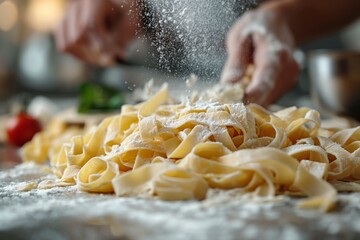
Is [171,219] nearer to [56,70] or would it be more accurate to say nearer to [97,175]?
[97,175]

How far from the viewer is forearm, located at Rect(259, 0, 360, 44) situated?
2.75 metres

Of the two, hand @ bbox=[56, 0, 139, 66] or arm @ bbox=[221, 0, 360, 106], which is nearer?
arm @ bbox=[221, 0, 360, 106]

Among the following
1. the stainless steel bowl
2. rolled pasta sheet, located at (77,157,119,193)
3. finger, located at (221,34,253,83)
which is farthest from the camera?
the stainless steel bowl

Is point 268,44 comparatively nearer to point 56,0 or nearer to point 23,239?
point 23,239

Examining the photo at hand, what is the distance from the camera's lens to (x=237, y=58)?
195 centimetres

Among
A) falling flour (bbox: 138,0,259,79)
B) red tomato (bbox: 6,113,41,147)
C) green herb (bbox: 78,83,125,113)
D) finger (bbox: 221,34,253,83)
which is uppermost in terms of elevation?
falling flour (bbox: 138,0,259,79)

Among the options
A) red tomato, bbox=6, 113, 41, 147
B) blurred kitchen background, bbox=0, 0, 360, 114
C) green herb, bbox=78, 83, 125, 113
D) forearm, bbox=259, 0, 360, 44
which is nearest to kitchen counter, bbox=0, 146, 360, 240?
red tomato, bbox=6, 113, 41, 147

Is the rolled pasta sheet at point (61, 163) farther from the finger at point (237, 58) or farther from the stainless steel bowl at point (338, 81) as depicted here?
the stainless steel bowl at point (338, 81)

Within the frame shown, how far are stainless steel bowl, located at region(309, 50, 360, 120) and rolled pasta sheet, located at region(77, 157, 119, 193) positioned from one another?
1395 mm

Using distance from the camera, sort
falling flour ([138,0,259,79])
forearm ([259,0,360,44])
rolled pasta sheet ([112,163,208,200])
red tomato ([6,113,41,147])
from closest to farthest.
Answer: rolled pasta sheet ([112,163,208,200])
falling flour ([138,0,259,79])
red tomato ([6,113,41,147])
forearm ([259,0,360,44])

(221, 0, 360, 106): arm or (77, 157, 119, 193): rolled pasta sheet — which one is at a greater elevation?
(221, 0, 360, 106): arm

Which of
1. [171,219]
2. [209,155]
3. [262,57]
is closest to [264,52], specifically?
[262,57]

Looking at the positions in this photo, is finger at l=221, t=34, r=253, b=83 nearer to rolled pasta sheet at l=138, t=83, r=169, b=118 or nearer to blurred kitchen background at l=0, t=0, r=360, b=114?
rolled pasta sheet at l=138, t=83, r=169, b=118

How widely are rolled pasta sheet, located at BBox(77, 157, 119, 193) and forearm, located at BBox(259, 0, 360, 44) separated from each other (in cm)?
148
